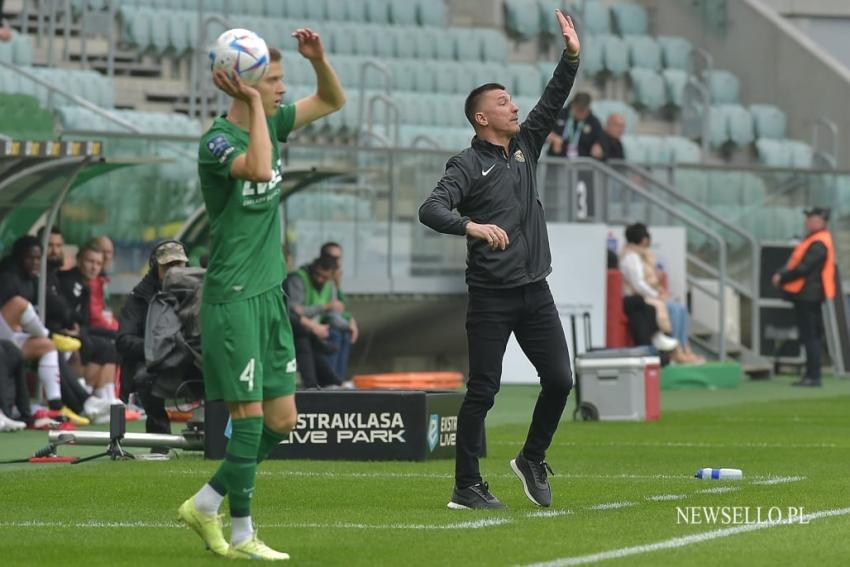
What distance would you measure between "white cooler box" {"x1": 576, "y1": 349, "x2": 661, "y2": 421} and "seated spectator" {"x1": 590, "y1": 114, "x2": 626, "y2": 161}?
712 centimetres

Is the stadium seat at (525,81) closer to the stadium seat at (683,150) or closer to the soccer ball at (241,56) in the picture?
the stadium seat at (683,150)

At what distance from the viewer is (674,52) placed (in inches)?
1282

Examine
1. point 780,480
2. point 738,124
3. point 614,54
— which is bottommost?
point 780,480

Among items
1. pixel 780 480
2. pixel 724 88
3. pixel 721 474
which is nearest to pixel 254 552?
pixel 721 474

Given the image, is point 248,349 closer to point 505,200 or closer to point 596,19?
point 505,200

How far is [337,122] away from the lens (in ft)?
83.4

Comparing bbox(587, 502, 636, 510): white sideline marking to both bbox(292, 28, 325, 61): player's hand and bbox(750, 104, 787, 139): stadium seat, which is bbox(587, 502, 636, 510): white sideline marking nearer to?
bbox(292, 28, 325, 61): player's hand

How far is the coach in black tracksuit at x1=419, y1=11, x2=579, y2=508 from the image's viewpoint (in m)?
→ 9.65

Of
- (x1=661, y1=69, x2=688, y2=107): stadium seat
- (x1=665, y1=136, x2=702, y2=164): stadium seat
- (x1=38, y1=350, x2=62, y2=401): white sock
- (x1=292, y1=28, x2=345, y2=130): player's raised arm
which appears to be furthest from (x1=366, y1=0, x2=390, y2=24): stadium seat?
(x1=292, y1=28, x2=345, y2=130): player's raised arm

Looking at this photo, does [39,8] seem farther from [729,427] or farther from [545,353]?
[545,353]

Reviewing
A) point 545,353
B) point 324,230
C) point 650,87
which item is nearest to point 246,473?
point 545,353

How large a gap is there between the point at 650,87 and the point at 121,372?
18.0 meters

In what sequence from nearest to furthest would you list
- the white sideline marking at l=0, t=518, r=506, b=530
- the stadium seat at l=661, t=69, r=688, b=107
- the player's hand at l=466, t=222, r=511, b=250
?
the white sideline marking at l=0, t=518, r=506, b=530 → the player's hand at l=466, t=222, r=511, b=250 → the stadium seat at l=661, t=69, r=688, b=107

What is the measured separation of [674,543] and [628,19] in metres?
25.9
